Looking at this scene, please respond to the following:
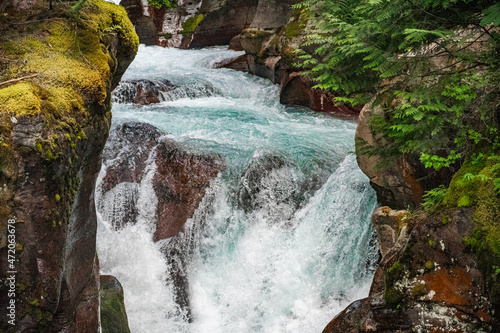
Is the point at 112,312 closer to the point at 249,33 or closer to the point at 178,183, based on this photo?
the point at 178,183

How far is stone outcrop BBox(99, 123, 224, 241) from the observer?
304 inches

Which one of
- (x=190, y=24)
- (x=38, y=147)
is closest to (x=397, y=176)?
(x=38, y=147)

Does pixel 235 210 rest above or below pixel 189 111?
below

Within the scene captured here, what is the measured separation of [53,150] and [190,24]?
18799 mm

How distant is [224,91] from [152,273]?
7.76m

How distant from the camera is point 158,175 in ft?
26.6

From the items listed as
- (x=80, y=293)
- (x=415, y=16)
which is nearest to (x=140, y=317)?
(x=80, y=293)

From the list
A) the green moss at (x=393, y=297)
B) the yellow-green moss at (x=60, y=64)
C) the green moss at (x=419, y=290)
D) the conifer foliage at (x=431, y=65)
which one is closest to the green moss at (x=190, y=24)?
the yellow-green moss at (x=60, y=64)

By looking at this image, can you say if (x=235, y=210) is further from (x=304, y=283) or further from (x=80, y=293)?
(x=80, y=293)

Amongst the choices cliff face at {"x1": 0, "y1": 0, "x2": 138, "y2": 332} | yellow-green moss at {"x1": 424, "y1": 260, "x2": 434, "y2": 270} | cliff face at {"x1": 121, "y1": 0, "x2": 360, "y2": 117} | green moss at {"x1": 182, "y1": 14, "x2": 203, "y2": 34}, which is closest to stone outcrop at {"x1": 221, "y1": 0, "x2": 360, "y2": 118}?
cliff face at {"x1": 121, "y1": 0, "x2": 360, "y2": 117}

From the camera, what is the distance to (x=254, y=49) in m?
14.4

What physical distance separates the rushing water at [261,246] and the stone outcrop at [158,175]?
131 mm

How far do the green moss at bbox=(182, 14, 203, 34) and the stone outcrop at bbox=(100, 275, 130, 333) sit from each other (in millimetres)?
16855

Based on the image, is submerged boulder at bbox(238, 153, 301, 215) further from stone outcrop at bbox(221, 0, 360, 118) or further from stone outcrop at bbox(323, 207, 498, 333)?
stone outcrop at bbox(323, 207, 498, 333)
